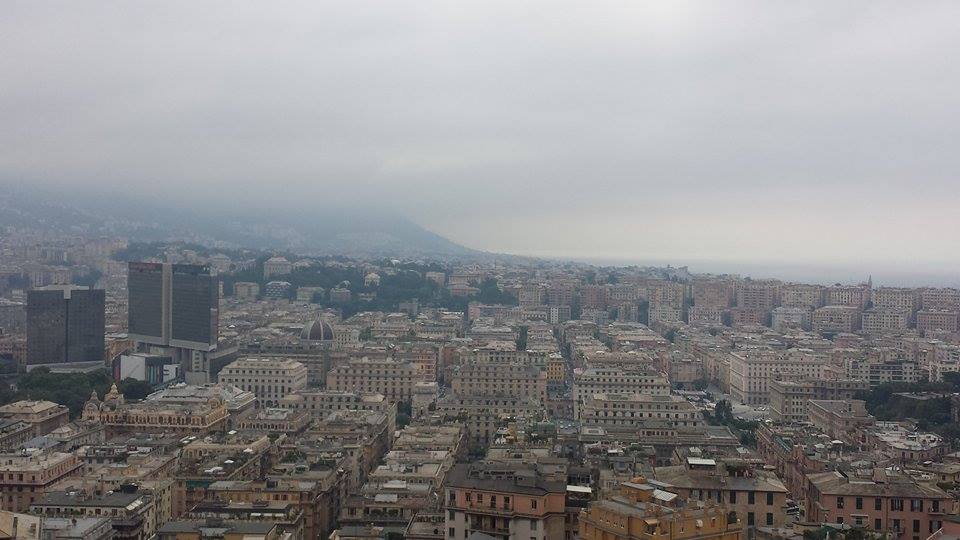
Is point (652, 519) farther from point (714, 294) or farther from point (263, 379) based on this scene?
point (714, 294)

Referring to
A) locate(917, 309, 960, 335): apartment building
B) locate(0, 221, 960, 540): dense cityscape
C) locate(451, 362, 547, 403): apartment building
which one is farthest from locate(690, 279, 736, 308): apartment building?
locate(451, 362, 547, 403): apartment building

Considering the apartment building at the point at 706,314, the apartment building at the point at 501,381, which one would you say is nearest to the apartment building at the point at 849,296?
the apartment building at the point at 706,314

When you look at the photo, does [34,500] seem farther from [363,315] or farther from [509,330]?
[363,315]

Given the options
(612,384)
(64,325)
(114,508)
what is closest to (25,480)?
(114,508)

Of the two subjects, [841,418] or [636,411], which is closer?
[841,418]

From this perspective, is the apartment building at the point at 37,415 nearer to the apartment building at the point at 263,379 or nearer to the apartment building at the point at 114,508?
the apartment building at the point at 263,379

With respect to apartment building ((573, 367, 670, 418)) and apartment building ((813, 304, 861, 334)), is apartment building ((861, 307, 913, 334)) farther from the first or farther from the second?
apartment building ((573, 367, 670, 418))
